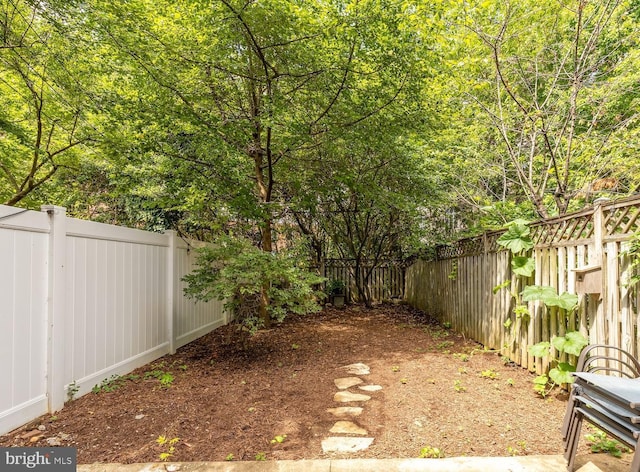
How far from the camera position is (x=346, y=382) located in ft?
12.0

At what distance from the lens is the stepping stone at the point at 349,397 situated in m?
3.19

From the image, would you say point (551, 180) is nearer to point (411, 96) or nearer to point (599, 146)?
point (599, 146)

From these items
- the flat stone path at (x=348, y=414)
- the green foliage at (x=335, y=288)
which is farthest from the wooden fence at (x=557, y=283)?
the green foliage at (x=335, y=288)

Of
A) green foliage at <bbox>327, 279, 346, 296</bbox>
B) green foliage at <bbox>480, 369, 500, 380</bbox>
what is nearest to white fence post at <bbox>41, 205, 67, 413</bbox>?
green foliage at <bbox>480, 369, 500, 380</bbox>

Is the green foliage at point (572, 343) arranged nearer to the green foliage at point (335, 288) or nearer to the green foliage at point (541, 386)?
the green foliage at point (541, 386)

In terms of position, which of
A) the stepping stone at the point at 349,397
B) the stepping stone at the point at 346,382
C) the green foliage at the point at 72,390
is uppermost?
the green foliage at the point at 72,390

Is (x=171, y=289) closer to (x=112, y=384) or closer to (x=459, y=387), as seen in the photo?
(x=112, y=384)

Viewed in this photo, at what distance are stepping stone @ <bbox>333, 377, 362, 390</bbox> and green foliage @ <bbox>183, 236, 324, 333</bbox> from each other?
2.82ft

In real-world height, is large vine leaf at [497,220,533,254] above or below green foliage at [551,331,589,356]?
above

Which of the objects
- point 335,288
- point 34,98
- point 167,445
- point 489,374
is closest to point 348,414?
point 167,445

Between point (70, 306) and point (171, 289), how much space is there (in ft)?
5.37

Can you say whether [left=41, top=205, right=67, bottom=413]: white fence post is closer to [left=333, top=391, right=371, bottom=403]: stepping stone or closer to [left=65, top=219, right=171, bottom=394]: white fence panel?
[left=65, top=219, right=171, bottom=394]: white fence panel

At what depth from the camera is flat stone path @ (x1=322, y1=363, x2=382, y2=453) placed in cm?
238

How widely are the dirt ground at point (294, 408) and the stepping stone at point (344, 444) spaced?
61 mm
